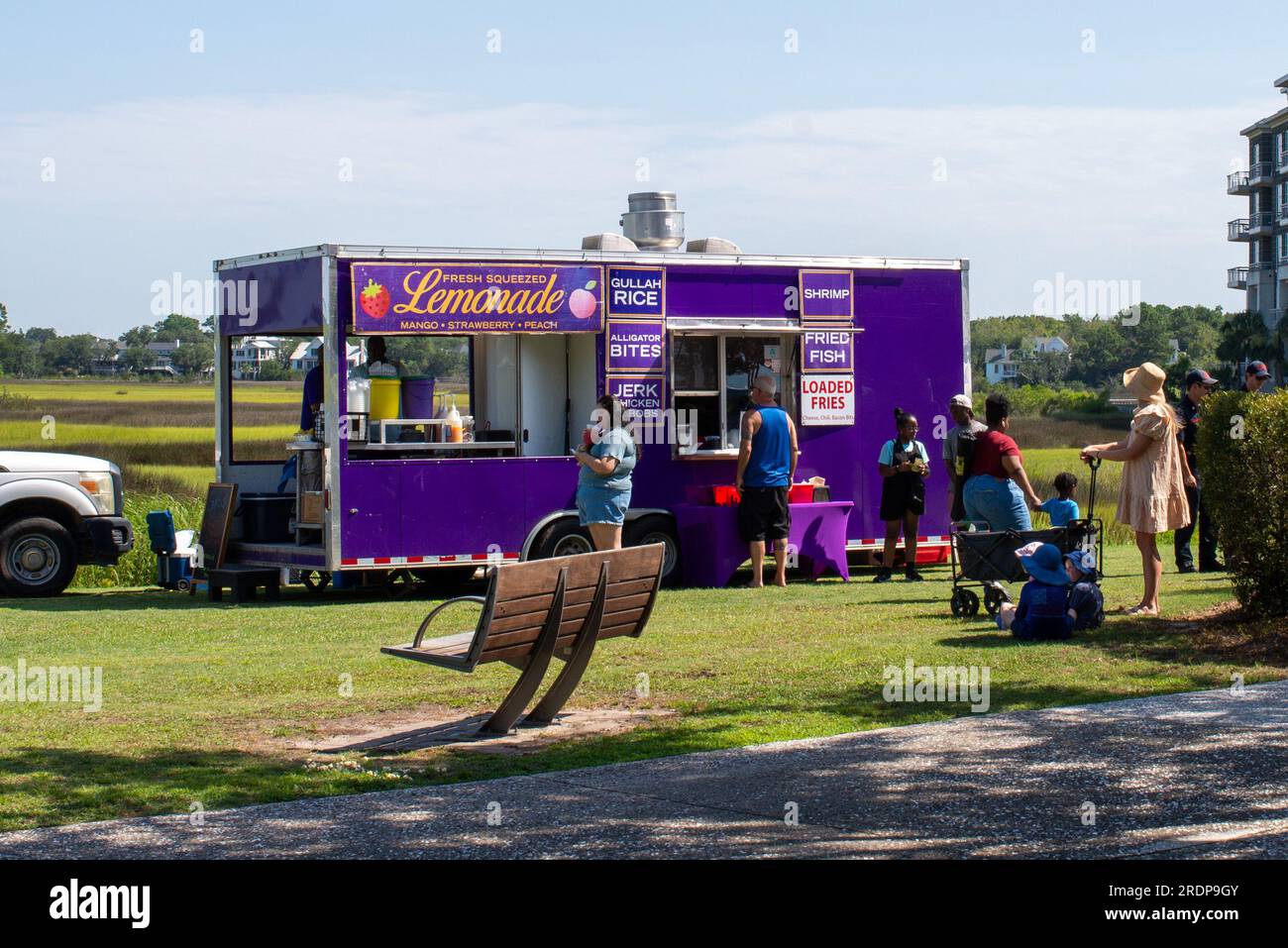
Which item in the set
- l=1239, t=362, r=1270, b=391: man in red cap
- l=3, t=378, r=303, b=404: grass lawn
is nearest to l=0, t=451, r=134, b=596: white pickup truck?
l=1239, t=362, r=1270, b=391: man in red cap

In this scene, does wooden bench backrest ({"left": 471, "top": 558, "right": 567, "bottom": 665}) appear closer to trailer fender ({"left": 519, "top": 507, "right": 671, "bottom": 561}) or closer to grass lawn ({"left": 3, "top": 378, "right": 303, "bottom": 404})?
trailer fender ({"left": 519, "top": 507, "right": 671, "bottom": 561})

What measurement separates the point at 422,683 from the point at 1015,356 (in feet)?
452

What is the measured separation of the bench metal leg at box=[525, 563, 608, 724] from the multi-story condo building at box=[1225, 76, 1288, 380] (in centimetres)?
9840

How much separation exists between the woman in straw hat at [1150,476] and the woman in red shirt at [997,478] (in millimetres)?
866

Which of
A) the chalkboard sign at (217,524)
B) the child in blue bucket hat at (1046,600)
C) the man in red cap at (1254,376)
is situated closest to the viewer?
the child in blue bucket hat at (1046,600)

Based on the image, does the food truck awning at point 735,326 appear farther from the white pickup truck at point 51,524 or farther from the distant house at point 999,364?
the distant house at point 999,364

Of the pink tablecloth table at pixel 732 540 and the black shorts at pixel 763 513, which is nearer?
the black shorts at pixel 763 513

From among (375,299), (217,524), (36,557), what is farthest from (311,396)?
(36,557)

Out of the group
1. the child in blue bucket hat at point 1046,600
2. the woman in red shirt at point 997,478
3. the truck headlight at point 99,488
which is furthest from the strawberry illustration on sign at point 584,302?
the child in blue bucket hat at point 1046,600

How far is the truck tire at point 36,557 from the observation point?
17516 mm

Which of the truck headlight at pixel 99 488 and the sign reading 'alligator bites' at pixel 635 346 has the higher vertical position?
the sign reading 'alligator bites' at pixel 635 346

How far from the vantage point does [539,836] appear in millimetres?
6656

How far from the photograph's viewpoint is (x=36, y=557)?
58.0 ft
